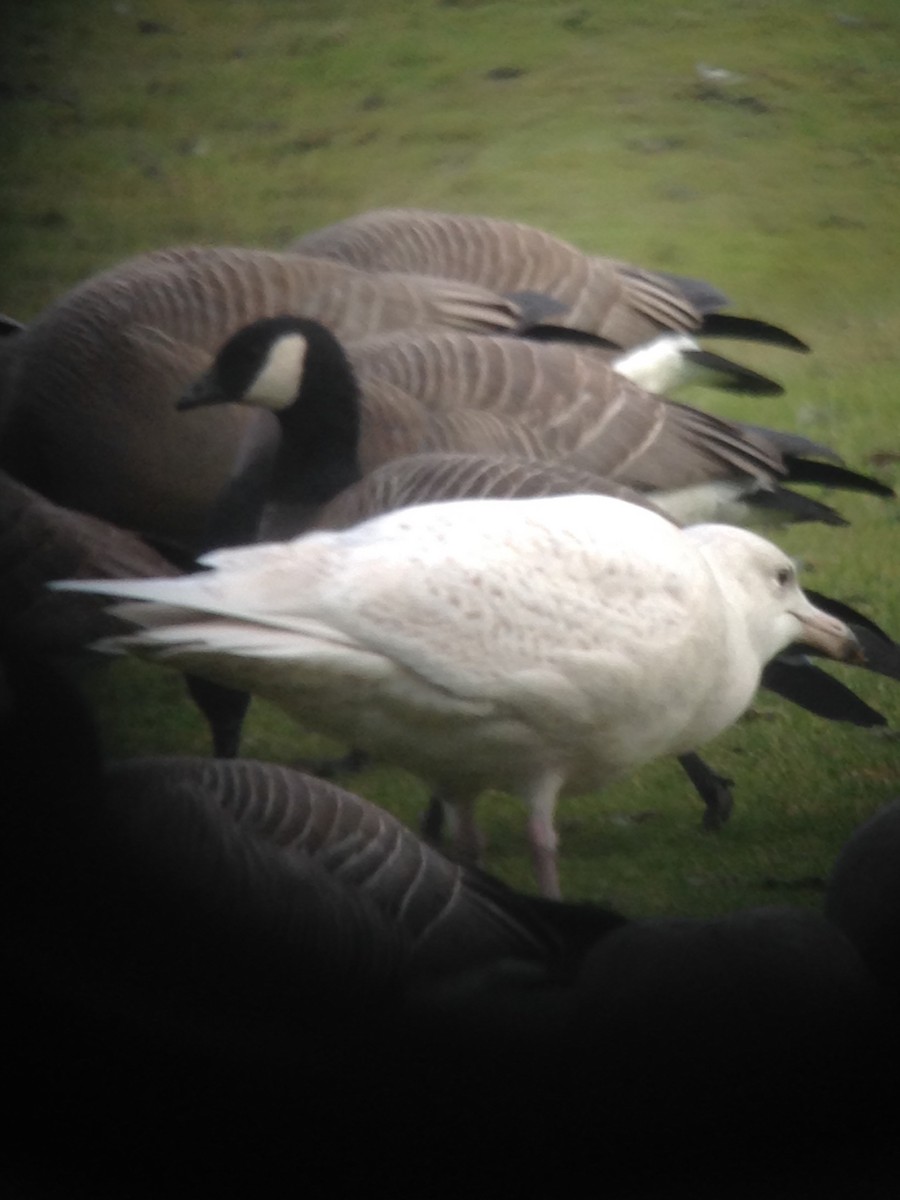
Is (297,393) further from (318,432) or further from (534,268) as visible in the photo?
(534,268)

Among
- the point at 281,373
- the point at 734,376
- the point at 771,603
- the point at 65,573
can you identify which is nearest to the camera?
the point at 65,573

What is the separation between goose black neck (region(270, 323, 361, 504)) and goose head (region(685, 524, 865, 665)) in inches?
21.9

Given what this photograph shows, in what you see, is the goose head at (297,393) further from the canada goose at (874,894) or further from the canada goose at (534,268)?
the canada goose at (874,894)

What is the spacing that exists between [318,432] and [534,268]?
66cm

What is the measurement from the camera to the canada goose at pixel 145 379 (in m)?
2.68

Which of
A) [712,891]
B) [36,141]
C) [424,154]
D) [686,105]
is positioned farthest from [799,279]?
[36,141]

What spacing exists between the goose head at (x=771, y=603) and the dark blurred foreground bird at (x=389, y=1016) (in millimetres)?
446

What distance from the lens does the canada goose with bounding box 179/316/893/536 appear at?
2508 millimetres

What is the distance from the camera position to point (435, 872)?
1766 mm

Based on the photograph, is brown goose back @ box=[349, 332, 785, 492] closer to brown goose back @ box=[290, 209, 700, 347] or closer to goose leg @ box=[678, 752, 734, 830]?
brown goose back @ box=[290, 209, 700, 347]

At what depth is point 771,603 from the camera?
210cm

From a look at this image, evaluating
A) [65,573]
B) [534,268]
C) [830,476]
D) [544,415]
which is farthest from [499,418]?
[65,573]

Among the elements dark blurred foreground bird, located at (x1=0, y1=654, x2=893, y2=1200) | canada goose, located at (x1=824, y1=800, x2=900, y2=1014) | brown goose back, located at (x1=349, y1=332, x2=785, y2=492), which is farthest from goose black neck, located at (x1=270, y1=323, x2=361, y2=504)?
canada goose, located at (x1=824, y1=800, x2=900, y2=1014)

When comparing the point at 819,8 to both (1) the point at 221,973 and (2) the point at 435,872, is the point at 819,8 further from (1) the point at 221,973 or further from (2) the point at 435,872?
(1) the point at 221,973
